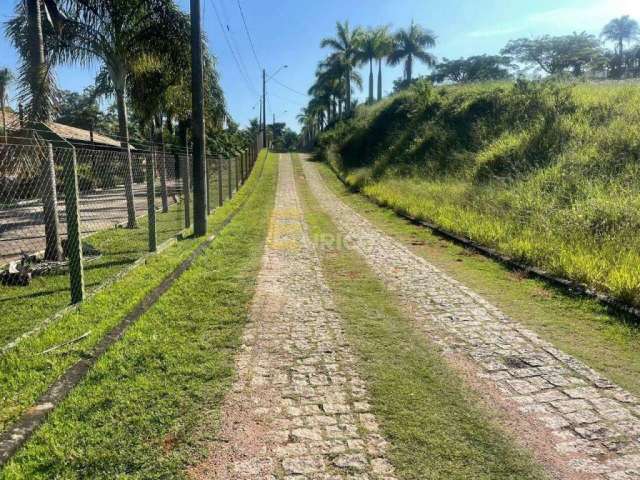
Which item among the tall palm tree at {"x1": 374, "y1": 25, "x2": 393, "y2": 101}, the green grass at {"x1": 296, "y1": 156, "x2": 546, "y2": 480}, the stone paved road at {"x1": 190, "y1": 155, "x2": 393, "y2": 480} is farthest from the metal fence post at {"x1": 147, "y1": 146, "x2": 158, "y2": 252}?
the tall palm tree at {"x1": 374, "y1": 25, "x2": 393, "y2": 101}

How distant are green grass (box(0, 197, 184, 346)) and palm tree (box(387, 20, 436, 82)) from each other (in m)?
41.4

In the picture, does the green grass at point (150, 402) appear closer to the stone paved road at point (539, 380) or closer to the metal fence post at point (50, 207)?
the stone paved road at point (539, 380)

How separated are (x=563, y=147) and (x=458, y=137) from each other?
863 cm

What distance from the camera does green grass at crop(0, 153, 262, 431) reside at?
314cm

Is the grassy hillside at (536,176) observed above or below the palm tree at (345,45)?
below

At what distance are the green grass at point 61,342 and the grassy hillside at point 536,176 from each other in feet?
17.3

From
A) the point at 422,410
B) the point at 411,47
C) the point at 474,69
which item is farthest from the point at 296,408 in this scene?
the point at 474,69

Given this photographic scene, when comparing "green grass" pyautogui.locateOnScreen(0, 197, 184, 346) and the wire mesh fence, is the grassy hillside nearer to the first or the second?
the wire mesh fence

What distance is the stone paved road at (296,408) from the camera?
247 cm

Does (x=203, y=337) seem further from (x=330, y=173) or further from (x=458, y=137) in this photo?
(x=330, y=173)

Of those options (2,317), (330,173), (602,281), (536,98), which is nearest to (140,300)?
(2,317)

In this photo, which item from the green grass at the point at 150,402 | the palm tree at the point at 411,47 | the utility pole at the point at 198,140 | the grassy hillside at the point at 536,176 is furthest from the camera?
the palm tree at the point at 411,47

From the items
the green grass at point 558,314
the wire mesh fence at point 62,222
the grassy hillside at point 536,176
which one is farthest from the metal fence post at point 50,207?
the grassy hillside at point 536,176

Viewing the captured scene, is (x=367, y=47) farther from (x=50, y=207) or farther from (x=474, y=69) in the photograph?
(x=50, y=207)
